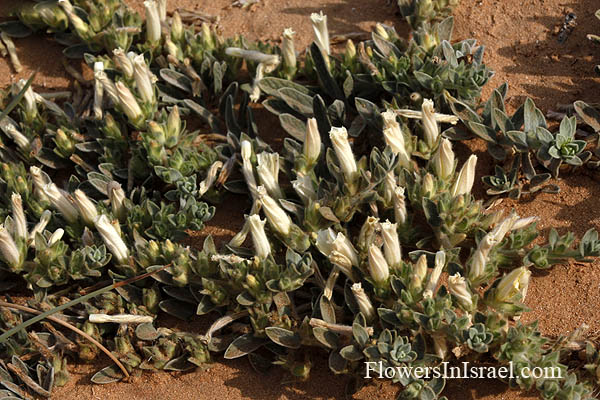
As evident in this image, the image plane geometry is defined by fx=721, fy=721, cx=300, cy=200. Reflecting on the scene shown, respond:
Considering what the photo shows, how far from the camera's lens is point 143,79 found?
14.5 feet

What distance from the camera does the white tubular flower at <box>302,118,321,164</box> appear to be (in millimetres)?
4055

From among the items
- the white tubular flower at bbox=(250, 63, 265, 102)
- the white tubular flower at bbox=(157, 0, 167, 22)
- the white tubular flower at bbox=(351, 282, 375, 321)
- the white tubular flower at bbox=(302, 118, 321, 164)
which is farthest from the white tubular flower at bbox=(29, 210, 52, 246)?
the white tubular flower at bbox=(351, 282, 375, 321)

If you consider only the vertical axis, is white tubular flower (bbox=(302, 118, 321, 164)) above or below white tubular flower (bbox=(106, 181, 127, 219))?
above

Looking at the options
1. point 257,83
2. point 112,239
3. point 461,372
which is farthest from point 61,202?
point 461,372

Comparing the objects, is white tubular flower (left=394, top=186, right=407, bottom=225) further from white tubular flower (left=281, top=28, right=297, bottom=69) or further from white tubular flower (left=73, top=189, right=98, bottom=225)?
white tubular flower (left=73, top=189, right=98, bottom=225)

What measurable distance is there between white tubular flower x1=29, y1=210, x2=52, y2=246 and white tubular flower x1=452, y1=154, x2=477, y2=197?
7.65 ft

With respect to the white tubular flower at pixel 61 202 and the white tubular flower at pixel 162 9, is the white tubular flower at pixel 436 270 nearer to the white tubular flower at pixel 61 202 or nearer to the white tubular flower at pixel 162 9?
the white tubular flower at pixel 61 202

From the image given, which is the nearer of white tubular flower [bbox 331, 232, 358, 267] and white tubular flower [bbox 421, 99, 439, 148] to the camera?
white tubular flower [bbox 331, 232, 358, 267]

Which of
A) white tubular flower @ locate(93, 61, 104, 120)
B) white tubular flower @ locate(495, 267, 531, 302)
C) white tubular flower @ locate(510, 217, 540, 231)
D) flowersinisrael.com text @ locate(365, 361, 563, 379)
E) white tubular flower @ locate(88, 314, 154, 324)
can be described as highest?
white tubular flower @ locate(93, 61, 104, 120)

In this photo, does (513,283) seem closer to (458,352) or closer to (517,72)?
(458,352)

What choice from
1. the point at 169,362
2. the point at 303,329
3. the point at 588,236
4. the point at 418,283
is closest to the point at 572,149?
the point at 588,236

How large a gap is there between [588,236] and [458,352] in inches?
37.0

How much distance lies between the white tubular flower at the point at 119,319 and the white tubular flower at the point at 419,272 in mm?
1427

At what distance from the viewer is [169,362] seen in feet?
12.5
